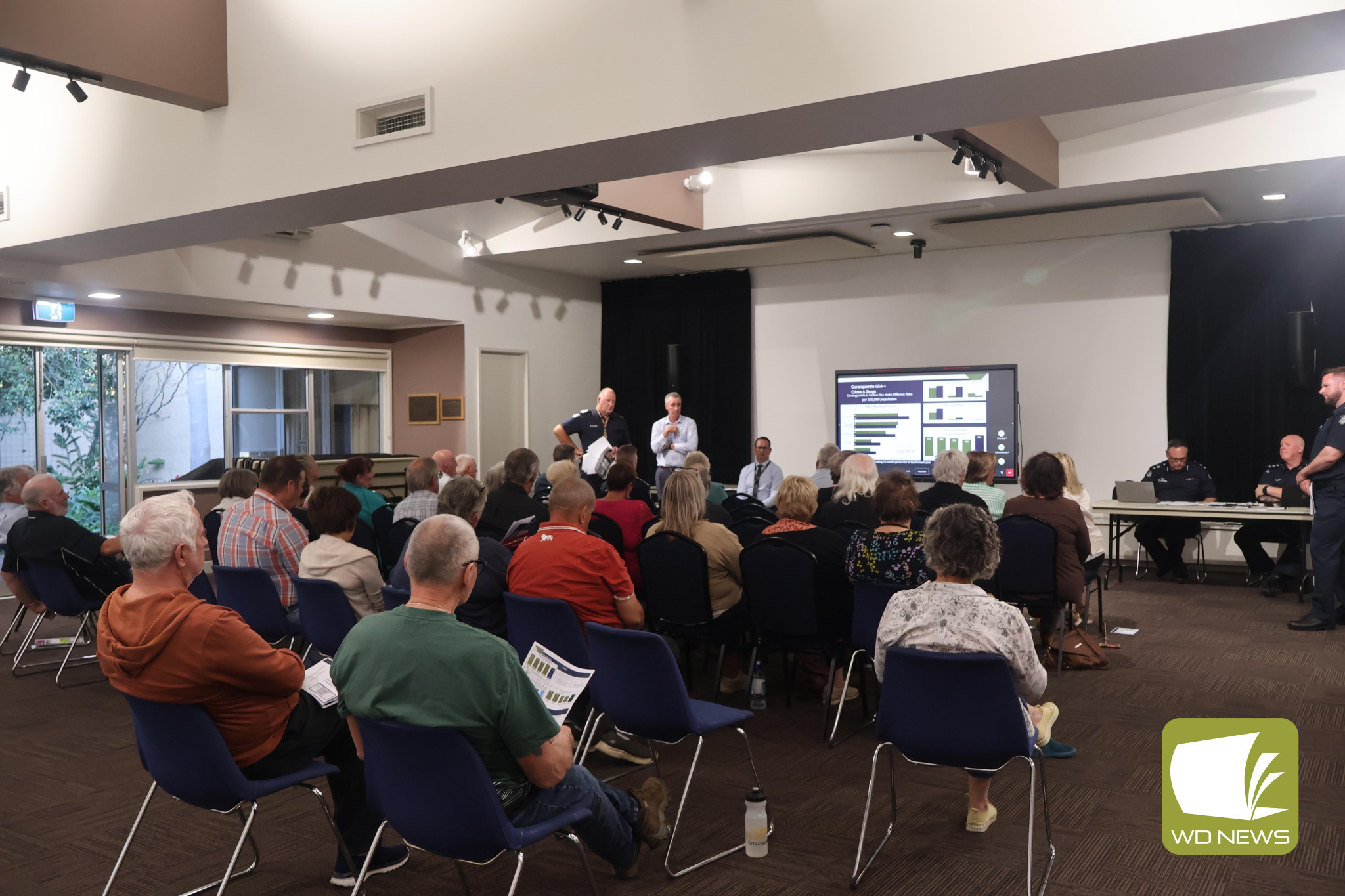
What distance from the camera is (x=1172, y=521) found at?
29.6 ft

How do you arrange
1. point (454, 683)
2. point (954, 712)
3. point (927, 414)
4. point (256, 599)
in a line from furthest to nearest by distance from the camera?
point (927, 414)
point (256, 599)
point (954, 712)
point (454, 683)

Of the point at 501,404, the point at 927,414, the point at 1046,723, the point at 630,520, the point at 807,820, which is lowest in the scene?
the point at 807,820

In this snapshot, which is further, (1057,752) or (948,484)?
(948,484)

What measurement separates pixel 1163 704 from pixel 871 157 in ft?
16.1

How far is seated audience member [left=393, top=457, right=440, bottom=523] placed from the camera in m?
5.95

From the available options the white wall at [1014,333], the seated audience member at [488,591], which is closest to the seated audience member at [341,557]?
the seated audience member at [488,591]

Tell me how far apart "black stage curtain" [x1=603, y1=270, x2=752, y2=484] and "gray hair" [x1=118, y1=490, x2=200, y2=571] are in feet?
31.0

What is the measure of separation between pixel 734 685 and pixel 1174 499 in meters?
5.67

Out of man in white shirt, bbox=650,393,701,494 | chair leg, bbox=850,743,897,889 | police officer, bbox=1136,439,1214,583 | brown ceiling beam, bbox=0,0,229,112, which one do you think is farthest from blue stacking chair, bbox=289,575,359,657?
police officer, bbox=1136,439,1214,583

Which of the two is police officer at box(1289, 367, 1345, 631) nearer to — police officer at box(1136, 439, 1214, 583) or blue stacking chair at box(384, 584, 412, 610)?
police officer at box(1136, 439, 1214, 583)

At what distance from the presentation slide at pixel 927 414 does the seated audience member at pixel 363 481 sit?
16.5 feet

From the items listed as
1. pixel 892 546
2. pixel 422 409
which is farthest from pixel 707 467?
pixel 422 409

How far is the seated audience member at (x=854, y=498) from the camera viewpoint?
220 inches

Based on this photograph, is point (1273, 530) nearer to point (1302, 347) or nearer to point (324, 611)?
point (1302, 347)
